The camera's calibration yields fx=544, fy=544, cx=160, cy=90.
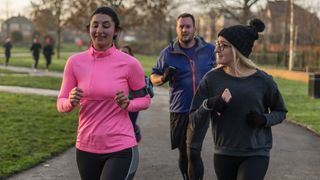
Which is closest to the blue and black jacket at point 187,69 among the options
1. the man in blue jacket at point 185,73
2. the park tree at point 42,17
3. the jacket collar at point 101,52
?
the man in blue jacket at point 185,73

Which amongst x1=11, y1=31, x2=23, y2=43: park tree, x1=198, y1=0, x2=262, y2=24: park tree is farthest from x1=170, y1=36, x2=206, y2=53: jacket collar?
Result: x1=11, y1=31, x2=23, y2=43: park tree

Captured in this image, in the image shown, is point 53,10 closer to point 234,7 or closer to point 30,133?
point 234,7

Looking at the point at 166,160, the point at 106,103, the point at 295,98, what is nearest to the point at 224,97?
the point at 106,103

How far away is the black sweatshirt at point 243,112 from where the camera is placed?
381 cm

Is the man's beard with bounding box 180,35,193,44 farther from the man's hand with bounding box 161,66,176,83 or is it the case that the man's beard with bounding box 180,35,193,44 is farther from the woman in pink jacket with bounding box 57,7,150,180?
the woman in pink jacket with bounding box 57,7,150,180

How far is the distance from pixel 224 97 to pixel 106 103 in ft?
2.67

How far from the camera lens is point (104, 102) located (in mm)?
3781

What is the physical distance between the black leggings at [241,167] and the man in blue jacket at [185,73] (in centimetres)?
160

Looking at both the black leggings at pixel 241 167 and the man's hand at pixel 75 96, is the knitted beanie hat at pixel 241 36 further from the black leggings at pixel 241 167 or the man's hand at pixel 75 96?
the man's hand at pixel 75 96

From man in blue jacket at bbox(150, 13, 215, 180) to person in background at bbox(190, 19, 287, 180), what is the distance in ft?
5.24

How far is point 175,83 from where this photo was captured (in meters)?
5.73

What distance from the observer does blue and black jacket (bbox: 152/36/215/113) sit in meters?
5.62

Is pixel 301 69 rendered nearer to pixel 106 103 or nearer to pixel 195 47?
pixel 195 47

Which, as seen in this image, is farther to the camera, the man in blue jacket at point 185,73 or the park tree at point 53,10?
the park tree at point 53,10
